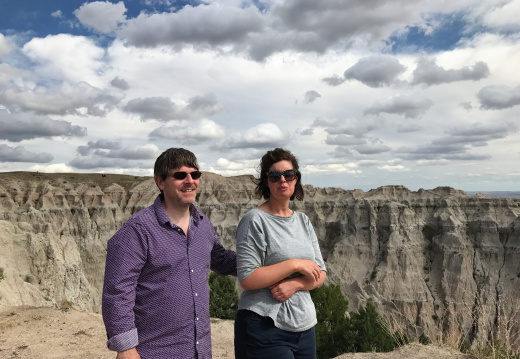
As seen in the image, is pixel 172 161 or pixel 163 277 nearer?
pixel 163 277

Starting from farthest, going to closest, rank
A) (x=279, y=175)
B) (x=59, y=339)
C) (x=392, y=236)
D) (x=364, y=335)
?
(x=392, y=236) < (x=364, y=335) < (x=59, y=339) < (x=279, y=175)

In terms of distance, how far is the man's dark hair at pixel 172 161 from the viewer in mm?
3502

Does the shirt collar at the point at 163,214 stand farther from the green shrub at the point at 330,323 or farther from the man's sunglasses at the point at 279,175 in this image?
the green shrub at the point at 330,323

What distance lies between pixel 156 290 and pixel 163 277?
118 millimetres

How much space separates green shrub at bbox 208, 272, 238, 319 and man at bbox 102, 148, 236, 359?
82.3ft

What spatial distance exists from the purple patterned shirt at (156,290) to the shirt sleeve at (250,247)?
41 centimetres

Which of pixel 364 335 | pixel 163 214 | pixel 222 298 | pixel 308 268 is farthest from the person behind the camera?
pixel 222 298

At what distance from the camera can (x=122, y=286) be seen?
306 centimetres

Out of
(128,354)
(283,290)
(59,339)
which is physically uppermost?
(283,290)

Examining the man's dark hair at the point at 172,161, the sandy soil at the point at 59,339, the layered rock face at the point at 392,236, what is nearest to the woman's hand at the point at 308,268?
the man's dark hair at the point at 172,161

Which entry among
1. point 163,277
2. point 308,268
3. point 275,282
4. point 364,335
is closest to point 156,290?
point 163,277

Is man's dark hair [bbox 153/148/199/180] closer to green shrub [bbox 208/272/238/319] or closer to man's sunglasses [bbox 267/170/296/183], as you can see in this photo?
man's sunglasses [bbox 267/170/296/183]

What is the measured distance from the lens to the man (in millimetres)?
3078

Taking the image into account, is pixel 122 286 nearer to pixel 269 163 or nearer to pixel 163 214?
pixel 163 214
